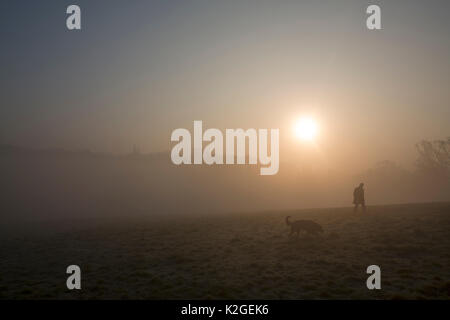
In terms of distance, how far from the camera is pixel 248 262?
16.2m

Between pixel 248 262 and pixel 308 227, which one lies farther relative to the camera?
pixel 308 227

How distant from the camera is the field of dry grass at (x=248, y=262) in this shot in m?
12.5

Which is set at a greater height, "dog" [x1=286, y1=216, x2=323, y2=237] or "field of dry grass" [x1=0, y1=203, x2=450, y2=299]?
"dog" [x1=286, y1=216, x2=323, y2=237]

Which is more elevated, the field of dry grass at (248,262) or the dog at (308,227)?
the dog at (308,227)

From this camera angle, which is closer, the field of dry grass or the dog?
the field of dry grass

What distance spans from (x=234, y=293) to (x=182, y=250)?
25.2 ft

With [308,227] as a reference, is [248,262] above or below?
below

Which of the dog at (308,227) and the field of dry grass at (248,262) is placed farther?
the dog at (308,227)

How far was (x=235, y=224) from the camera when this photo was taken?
27266 millimetres

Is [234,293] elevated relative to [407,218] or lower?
lower

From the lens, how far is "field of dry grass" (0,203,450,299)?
12.5 meters
